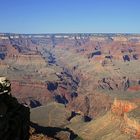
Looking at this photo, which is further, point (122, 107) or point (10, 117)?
point (122, 107)

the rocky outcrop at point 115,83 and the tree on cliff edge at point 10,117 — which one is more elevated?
the tree on cliff edge at point 10,117

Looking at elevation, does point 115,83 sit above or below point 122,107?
below

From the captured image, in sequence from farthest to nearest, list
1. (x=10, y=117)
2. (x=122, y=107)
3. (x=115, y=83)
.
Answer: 1. (x=115, y=83)
2. (x=122, y=107)
3. (x=10, y=117)

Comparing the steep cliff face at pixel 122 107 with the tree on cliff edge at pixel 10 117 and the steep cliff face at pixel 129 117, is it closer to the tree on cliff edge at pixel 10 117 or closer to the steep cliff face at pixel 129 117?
the steep cliff face at pixel 129 117

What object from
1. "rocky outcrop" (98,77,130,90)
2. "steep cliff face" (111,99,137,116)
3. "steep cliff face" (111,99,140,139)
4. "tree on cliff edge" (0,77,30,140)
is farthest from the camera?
"rocky outcrop" (98,77,130,90)

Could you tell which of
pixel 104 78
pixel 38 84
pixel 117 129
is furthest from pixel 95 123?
pixel 104 78

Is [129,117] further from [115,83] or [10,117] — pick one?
[115,83]

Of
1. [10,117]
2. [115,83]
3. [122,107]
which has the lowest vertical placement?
[115,83]

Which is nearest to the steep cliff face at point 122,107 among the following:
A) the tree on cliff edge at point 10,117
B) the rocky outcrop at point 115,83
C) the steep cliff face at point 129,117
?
the steep cliff face at point 129,117

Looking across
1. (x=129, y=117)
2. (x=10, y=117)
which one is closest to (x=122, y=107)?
(x=129, y=117)

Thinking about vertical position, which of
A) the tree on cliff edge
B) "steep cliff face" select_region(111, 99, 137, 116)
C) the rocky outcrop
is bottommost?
the rocky outcrop

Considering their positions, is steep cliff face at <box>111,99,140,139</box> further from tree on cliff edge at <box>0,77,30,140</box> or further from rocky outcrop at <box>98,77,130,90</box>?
rocky outcrop at <box>98,77,130,90</box>

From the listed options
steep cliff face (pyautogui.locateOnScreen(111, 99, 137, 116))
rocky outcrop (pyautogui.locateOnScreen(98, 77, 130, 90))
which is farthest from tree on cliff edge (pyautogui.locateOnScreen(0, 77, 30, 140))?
rocky outcrop (pyautogui.locateOnScreen(98, 77, 130, 90))
